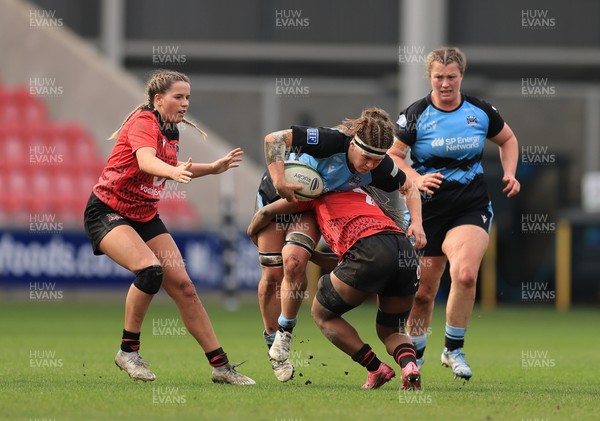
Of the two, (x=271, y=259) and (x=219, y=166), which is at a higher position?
(x=219, y=166)

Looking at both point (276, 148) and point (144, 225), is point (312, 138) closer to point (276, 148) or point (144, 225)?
point (276, 148)

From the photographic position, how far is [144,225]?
26.2 feet

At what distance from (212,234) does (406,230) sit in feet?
35.6

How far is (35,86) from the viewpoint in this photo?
73.5 ft

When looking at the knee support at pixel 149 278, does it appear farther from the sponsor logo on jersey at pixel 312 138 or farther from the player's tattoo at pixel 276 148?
the sponsor logo on jersey at pixel 312 138

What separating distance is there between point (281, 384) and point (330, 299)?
0.76 meters

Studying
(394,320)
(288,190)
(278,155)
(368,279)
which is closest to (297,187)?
(288,190)

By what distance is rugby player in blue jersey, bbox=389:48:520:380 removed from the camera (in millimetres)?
8344

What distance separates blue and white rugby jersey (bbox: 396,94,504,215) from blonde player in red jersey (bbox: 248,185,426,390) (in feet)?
2.56

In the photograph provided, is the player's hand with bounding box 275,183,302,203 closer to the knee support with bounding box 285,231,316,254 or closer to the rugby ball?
the rugby ball

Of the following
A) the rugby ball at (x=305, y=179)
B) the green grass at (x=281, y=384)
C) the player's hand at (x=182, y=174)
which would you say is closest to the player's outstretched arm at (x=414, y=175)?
the rugby ball at (x=305, y=179)

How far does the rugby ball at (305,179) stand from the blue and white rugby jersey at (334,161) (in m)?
0.05

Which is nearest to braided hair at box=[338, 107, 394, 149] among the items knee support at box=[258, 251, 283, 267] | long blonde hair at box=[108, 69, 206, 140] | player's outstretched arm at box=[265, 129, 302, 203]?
player's outstretched arm at box=[265, 129, 302, 203]

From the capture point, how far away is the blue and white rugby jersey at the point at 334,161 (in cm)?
750
